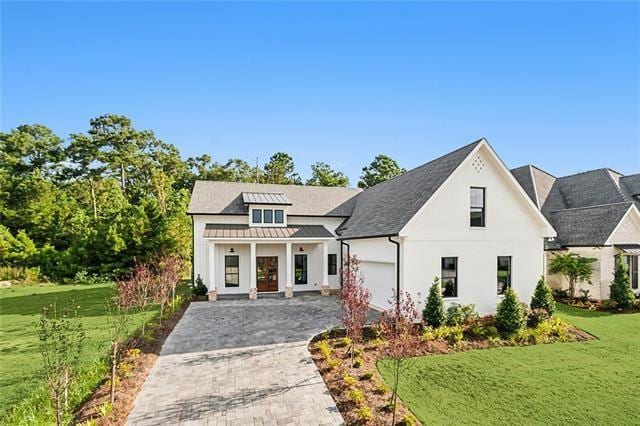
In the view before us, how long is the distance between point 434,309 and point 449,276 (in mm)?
1998

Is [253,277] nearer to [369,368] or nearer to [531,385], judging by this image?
[369,368]

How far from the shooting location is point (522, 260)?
49.0ft

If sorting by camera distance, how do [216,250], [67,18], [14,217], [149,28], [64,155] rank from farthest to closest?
[64,155] < [14,217] < [216,250] < [149,28] < [67,18]

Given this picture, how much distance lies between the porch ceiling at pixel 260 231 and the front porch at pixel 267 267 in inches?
15.4

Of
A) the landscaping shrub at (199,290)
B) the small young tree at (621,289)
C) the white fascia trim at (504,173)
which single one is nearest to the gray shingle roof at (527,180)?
the small young tree at (621,289)

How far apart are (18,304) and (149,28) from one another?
679 inches

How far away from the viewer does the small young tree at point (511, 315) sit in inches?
491

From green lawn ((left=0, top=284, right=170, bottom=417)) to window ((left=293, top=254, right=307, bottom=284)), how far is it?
28.2 ft

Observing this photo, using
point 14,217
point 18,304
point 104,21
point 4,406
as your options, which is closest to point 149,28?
point 104,21

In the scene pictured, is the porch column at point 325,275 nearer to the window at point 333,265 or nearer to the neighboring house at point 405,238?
the neighboring house at point 405,238

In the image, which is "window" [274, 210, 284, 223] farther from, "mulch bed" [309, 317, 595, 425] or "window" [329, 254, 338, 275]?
"mulch bed" [309, 317, 595, 425]

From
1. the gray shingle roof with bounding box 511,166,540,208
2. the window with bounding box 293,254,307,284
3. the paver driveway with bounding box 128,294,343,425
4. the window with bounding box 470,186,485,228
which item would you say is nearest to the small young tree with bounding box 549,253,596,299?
the gray shingle roof with bounding box 511,166,540,208

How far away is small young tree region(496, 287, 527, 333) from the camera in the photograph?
12.5 metres

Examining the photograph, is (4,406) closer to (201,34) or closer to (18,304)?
(201,34)
